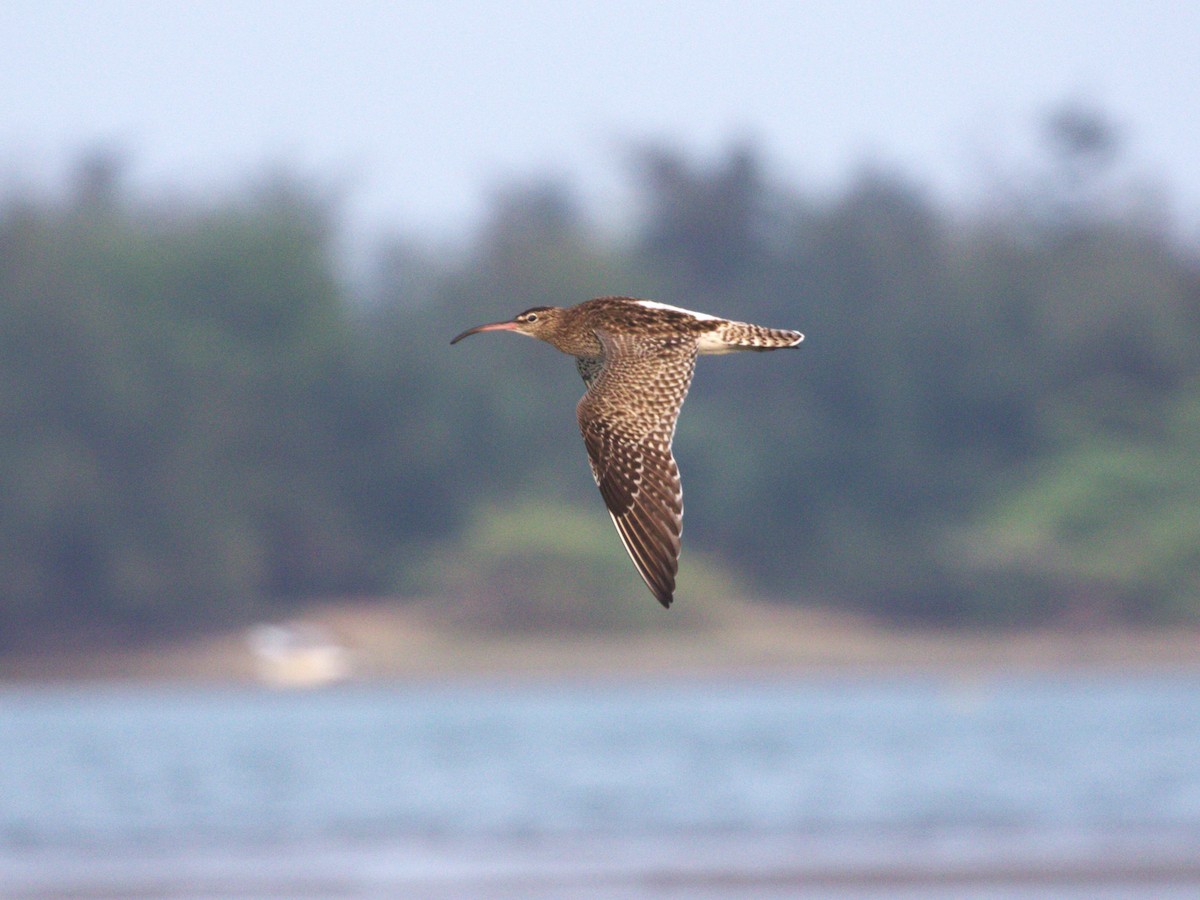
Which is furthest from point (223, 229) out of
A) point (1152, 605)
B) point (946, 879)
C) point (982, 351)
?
point (946, 879)

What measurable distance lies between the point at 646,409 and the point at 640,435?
0.11 m

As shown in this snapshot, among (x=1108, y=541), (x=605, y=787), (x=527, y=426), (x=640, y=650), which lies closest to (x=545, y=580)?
(x=640, y=650)

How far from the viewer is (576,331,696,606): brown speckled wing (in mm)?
9758

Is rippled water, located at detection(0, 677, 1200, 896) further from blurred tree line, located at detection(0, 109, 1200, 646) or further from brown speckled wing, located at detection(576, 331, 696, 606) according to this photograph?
brown speckled wing, located at detection(576, 331, 696, 606)

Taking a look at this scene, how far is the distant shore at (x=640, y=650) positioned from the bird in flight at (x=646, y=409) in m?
45.7

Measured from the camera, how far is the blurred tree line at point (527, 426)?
194ft

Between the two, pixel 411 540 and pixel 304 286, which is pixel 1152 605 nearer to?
pixel 411 540

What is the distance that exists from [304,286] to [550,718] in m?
13.8

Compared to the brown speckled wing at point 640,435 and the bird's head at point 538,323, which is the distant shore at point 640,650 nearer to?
the bird's head at point 538,323

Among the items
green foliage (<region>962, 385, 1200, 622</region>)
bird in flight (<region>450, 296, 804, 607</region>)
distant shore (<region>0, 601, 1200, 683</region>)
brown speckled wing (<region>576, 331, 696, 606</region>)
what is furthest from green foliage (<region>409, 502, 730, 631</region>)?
brown speckled wing (<region>576, 331, 696, 606</region>)

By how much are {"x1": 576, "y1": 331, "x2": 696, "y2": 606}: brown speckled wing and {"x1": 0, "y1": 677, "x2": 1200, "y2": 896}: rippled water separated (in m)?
18.0

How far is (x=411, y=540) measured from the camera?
61250mm

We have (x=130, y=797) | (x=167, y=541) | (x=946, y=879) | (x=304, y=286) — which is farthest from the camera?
(x=304, y=286)

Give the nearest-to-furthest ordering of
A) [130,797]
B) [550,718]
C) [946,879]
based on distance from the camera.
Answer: [946,879] < [130,797] < [550,718]
